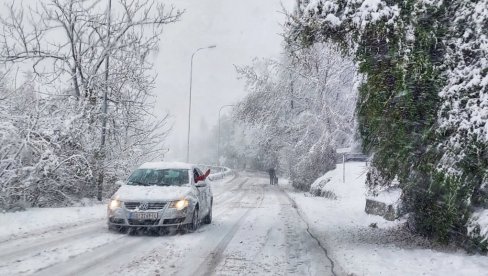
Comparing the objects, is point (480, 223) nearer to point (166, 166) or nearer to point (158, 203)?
point (158, 203)

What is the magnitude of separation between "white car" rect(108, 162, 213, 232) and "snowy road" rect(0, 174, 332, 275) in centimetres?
32

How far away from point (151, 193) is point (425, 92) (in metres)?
5.88

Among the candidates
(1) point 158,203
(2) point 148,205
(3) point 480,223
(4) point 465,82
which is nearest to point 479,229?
(3) point 480,223

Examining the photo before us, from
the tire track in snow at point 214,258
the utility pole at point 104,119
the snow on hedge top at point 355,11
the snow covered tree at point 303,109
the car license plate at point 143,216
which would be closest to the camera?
the tire track in snow at point 214,258

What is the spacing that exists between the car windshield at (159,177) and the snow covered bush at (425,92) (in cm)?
489

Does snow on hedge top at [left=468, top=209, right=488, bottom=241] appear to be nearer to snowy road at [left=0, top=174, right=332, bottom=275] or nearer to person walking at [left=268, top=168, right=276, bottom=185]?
snowy road at [left=0, top=174, right=332, bottom=275]

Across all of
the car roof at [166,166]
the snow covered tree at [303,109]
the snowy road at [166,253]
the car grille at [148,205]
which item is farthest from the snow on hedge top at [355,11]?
the snow covered tree at [303,109]

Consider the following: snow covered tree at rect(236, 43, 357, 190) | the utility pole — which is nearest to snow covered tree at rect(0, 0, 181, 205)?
the utility pole

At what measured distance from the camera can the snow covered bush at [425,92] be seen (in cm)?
771

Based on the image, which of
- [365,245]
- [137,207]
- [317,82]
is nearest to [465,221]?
[365,245]

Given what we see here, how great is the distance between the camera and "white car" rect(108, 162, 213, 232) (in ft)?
33.9

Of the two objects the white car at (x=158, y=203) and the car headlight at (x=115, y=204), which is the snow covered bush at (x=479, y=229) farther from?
the car headlight at (x=115, y=204)

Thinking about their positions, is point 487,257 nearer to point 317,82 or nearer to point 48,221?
point 48,221

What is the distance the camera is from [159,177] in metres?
12.2
